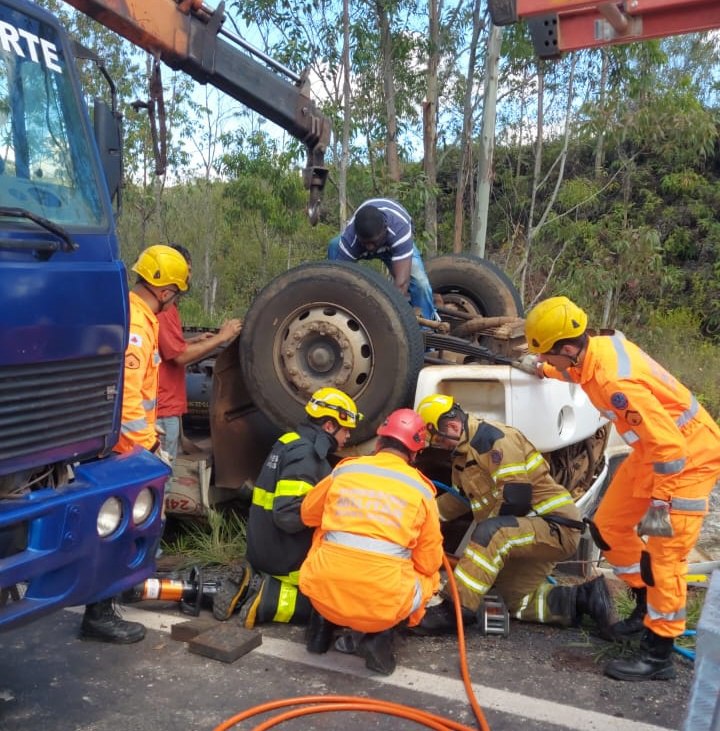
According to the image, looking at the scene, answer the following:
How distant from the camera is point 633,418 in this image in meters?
3.72

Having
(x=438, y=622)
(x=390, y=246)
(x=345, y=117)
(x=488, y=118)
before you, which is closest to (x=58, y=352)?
(x=438, y=622)

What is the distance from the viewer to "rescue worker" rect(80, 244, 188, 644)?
12.3 ft

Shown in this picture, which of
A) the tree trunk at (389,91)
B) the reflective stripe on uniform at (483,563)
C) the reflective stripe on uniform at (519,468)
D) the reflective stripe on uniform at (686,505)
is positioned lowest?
the reflective stripe on uniform at (483,563)

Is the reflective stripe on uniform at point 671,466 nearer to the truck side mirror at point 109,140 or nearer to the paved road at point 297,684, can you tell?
the paved road at point 297,684

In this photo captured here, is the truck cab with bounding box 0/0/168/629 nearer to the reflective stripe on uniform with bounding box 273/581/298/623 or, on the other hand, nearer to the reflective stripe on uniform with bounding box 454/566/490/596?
the reflective stripe on uniform with bounding box 273/581/298/623

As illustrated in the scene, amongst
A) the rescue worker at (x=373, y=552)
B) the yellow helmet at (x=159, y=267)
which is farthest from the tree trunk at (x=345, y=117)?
the rescue worker at (x=373, y=552)

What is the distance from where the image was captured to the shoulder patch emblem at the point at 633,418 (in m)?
3.70

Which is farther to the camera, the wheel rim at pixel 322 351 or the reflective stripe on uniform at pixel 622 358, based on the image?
the wheel rim at pixel 322 351

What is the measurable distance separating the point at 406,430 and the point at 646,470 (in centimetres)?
114

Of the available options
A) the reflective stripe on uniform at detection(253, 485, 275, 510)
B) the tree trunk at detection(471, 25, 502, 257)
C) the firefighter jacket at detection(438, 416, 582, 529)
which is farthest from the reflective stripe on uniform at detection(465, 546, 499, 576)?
the tree trunk at detection(471, 25, 502, 257)

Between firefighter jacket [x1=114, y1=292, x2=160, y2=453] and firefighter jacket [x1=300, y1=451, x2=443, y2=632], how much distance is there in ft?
3.04

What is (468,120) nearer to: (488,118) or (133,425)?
(488,118)

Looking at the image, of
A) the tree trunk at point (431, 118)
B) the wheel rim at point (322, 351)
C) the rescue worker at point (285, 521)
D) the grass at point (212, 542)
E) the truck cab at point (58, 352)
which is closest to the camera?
the truck cab at point (58, 352)

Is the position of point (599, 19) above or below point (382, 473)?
above
